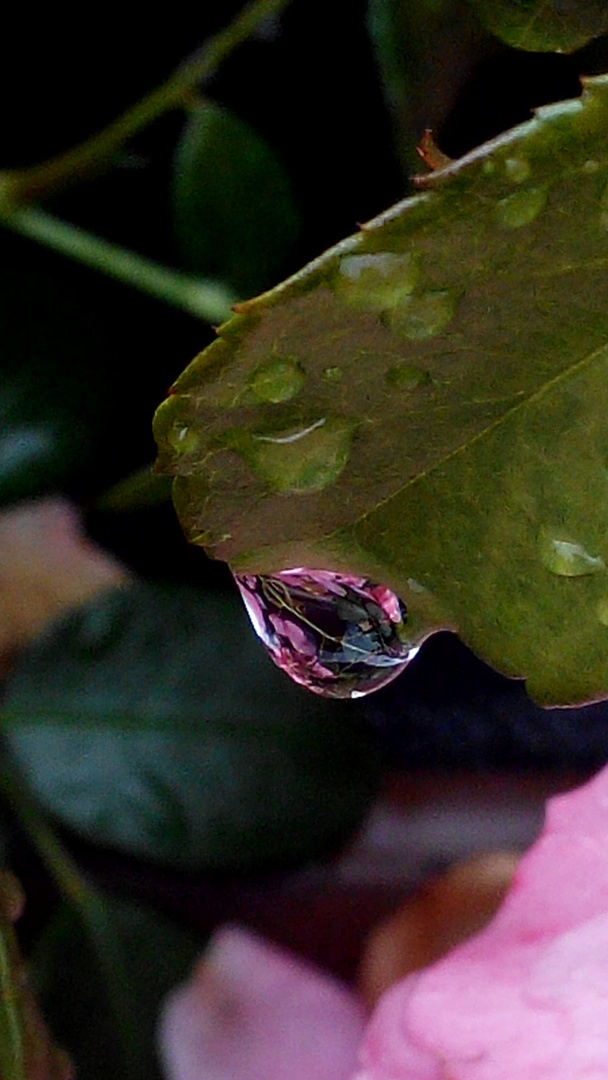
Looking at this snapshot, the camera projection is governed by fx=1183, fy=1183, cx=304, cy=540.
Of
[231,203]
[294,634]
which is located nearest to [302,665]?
[294,634]

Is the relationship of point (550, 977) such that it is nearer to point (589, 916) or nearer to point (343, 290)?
point (589, 916)

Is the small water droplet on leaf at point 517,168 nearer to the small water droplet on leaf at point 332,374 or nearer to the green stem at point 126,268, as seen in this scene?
the small water droplet on leaf at point 332,374

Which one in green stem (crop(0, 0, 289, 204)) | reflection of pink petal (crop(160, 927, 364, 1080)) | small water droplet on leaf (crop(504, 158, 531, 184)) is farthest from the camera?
reflection of pink petal (crop(160, 927, 364, 1080))

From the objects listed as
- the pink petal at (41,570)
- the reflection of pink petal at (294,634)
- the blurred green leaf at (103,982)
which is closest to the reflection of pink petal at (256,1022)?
the blurred green leaf at (103,982)

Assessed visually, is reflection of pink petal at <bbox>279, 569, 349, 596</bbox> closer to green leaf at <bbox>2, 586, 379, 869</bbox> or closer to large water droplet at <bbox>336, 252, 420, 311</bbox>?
large water droplet at <bbox>336, 252, 420, 311</bbox>

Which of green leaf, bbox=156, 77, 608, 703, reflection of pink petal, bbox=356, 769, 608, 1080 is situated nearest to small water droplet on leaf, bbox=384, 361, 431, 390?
green leaf, bbox=156, 77, 608, 703

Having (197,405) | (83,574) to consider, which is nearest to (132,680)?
(83,574)

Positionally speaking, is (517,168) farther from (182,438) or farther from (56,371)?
(56,371)
